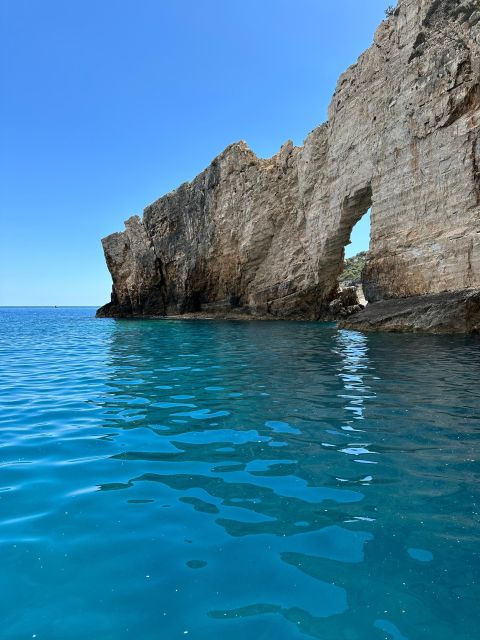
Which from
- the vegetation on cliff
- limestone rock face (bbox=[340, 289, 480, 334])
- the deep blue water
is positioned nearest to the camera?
the deep blue water

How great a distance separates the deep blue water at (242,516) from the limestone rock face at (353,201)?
14.9 metres

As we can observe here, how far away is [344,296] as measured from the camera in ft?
118

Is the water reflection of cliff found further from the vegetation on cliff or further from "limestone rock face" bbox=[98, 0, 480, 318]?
the vegetation on cliff

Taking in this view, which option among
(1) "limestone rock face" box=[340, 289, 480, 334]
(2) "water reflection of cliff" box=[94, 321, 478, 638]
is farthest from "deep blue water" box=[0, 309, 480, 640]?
(1) "limestone rock face" box=[340, 289, 480, 334]

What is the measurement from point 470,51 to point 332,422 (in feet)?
66.7

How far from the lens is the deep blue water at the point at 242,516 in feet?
7.66

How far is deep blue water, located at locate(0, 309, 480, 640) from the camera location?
92.0 inches

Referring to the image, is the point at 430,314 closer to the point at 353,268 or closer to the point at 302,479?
the point at 302,479

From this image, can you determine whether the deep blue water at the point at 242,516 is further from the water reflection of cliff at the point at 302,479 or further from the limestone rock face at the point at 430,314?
the limestone rock face at the point at 430,314

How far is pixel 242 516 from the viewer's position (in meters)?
3.38

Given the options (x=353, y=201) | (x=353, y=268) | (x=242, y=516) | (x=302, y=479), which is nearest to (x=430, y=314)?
(x=353, y=201)

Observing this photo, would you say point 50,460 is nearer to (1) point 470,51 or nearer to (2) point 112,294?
(1) point 470,51

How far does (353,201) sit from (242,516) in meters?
26.9

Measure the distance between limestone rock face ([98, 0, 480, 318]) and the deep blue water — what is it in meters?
14.9
